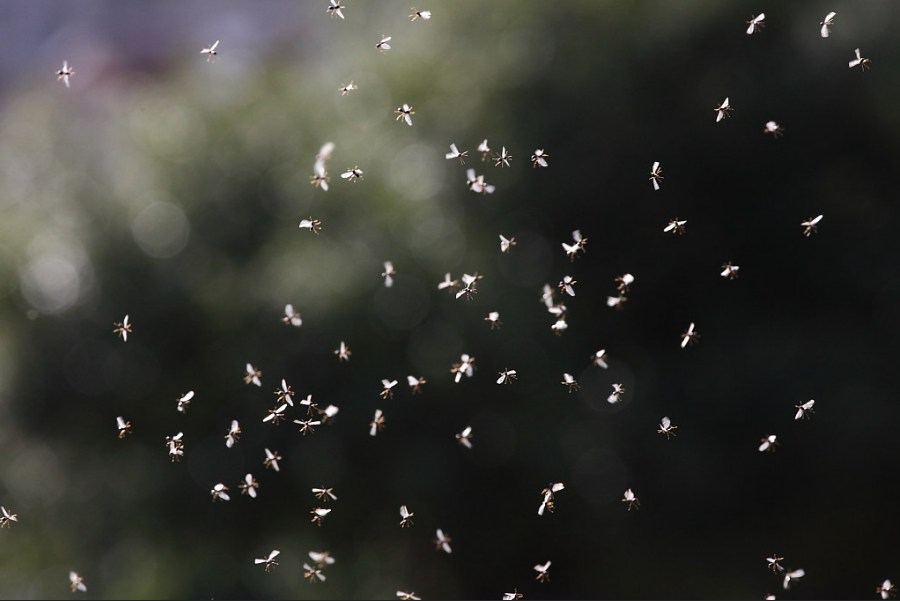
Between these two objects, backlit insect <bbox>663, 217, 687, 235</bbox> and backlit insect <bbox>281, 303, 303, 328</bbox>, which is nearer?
backlit insect <bbox>663, 217, 687, 235</bbox>

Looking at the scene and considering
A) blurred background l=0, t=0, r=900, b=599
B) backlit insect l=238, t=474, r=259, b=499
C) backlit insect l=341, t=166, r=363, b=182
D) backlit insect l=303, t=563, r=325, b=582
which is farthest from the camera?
blurred background l=0, t=0, r=900, b=599

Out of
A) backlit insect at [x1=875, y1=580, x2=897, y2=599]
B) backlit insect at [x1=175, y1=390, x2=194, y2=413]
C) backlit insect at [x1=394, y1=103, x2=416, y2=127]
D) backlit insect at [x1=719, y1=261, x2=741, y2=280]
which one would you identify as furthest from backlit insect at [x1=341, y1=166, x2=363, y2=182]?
backlit insect at [x1=875, y1=580, x2=897, y2=599]

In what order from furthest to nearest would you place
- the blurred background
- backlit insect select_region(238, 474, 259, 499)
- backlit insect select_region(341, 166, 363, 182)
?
the blurred background → backlit insect select_region(238, 474, 259, 499) → backlit insect select_region(341, 166, 363, 182)

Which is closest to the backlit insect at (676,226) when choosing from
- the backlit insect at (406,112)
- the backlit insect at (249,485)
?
the backlit insect at (406,112)

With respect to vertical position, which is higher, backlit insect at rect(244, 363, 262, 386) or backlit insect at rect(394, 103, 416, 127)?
backlit insect at rect(394, 103, 416, 127)

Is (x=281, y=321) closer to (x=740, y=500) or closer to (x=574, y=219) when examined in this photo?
(x=574, y=219)

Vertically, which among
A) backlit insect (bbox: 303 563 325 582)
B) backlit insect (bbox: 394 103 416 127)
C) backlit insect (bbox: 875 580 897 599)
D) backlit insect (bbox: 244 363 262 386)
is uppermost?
backlit insect (bbox: 394 103 416 127)

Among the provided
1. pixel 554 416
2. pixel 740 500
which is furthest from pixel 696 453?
pixel 554 416

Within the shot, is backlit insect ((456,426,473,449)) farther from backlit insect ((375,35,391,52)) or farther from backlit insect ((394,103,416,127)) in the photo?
backlit insect ((375,35,391,52))

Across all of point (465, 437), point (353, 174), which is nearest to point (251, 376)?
point (465, 437)
